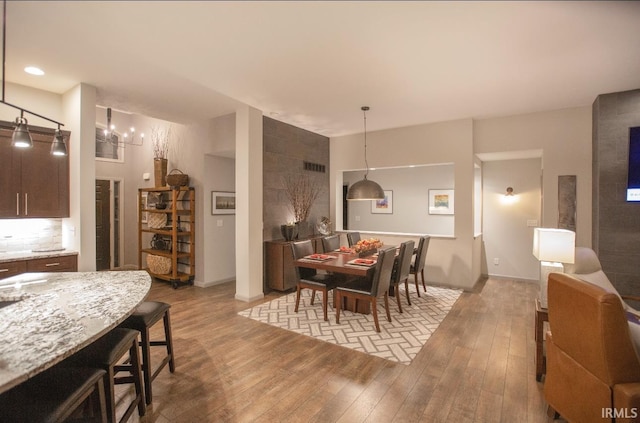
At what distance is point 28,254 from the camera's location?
11.2ft

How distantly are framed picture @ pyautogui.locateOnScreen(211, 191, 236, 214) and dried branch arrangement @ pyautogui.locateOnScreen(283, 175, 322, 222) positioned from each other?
119 cm

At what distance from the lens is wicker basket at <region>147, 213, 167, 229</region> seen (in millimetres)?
5638

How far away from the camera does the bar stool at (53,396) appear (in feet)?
3.88

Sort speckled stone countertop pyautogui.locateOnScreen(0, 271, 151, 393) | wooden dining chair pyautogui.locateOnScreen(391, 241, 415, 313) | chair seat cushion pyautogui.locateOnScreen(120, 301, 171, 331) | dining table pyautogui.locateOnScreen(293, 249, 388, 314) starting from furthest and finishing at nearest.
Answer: wooden dining chair pyautogui.locateOnScreen(391, 241, 415, 313) → dining table pyautogui.locateOnScreen(293, 249, 388, 314) → chair seat cushion pyautogui.locateOnScreen(120, 301, 171, 331) → speckled stone countertop pyautogui.locateOnScreen(0, 271, 151, 393)

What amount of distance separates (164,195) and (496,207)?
6432 mm

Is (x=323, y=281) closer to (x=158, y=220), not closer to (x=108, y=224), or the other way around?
(x=158, y=220)

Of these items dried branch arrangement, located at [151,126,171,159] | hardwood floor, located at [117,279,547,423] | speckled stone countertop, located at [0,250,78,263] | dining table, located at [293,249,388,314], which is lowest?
hardwood floor, located at [117,279,547,423]

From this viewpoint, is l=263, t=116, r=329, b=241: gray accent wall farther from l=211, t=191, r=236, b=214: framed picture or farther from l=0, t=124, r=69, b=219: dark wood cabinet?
l=0, t=124, r=69, b=219: dark wood cabinet

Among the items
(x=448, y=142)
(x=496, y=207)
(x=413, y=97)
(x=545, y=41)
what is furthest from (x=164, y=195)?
(x=496, y=207)

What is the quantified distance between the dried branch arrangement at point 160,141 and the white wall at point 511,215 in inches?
248

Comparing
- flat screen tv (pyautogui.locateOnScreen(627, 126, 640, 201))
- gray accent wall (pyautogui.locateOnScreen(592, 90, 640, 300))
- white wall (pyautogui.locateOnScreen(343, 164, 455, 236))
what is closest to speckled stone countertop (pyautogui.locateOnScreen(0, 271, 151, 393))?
gray accent wall (pyautogui.locateOnScreen(592, 90, 640, 300))

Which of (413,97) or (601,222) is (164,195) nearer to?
(413,97)

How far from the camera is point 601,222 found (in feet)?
13.2

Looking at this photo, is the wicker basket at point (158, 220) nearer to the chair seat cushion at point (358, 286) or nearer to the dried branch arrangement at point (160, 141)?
the dried branch arrangement at point (160, 141)
